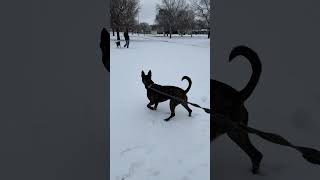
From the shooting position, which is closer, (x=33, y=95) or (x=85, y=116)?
(x=33, y=95)

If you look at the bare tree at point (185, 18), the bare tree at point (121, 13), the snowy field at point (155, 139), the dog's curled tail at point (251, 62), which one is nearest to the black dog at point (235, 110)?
the dog's curled tail at point (251, 62)

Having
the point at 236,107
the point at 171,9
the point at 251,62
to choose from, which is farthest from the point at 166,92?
the point at 171,9

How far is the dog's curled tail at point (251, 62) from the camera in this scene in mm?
1426

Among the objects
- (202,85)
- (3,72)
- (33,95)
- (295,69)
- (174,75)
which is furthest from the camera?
(174,75)

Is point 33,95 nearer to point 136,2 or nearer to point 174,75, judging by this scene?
point 174,75

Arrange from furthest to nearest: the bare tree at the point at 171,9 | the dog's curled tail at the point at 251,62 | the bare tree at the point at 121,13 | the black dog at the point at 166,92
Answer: the bare tree at the point at 171,9 < the bare tree at the point at 121,13 < the black dog at the point at 166,92 < the dog's curled tail at the point at 251,62

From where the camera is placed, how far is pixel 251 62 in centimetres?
144

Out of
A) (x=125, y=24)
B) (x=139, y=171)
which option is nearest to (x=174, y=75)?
(x=139, y=171)

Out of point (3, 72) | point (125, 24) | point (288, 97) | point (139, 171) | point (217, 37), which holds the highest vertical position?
point (125, 24)

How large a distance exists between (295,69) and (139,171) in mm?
1976

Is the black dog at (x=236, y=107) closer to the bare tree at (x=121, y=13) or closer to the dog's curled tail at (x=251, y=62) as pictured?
the dog's curled tail at (x=251, y=62)

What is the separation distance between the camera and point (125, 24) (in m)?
22.5

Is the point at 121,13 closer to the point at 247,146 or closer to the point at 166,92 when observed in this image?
the point at 166,92

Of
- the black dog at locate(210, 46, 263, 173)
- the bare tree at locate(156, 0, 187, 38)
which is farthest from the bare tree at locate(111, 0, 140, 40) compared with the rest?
the black dog at locate(210, 46, 263, 173)
